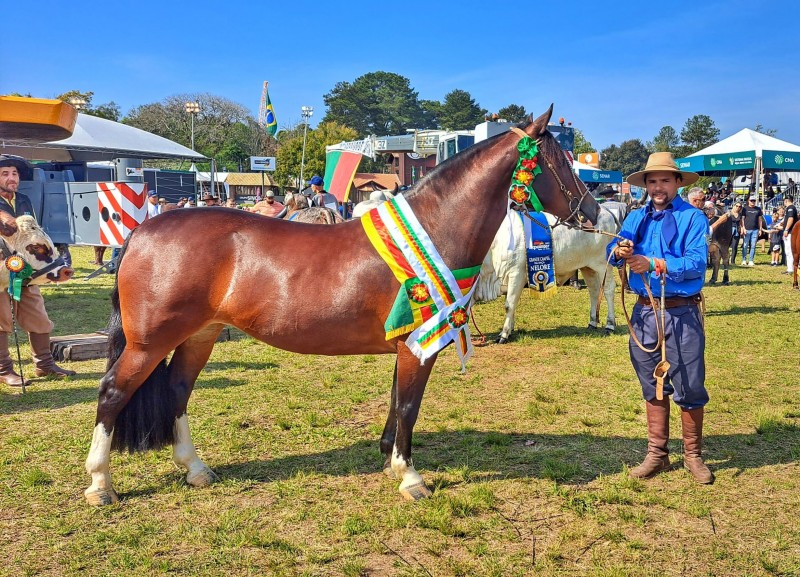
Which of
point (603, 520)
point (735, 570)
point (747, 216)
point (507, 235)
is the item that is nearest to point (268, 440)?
point (603, 520)

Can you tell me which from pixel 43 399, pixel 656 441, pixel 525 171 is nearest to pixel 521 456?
pixel 656 441

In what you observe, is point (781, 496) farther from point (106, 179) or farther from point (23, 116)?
point (106, 179)

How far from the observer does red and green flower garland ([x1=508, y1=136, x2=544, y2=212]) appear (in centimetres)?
388

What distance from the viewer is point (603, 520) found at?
3705 mm

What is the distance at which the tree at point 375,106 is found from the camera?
9606 cm

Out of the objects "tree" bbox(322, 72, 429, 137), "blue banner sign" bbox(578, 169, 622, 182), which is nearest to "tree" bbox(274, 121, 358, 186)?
"blue banner sign" bbox(578, 169, 622, 182)

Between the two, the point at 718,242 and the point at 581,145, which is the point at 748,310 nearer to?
the point at 718,242

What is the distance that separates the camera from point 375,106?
9719cm

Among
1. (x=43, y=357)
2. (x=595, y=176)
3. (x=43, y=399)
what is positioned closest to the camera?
(x=43, y=399)

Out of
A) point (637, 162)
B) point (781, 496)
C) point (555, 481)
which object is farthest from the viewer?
point (637, 162)

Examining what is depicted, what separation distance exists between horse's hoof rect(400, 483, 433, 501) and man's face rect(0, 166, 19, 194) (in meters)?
4.89

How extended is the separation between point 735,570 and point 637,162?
9505 centimetres

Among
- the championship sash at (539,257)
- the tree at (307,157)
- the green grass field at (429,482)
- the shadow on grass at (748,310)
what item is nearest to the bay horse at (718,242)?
the shadow on grass at (748,310)

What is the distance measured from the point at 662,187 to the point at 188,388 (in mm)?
3589
